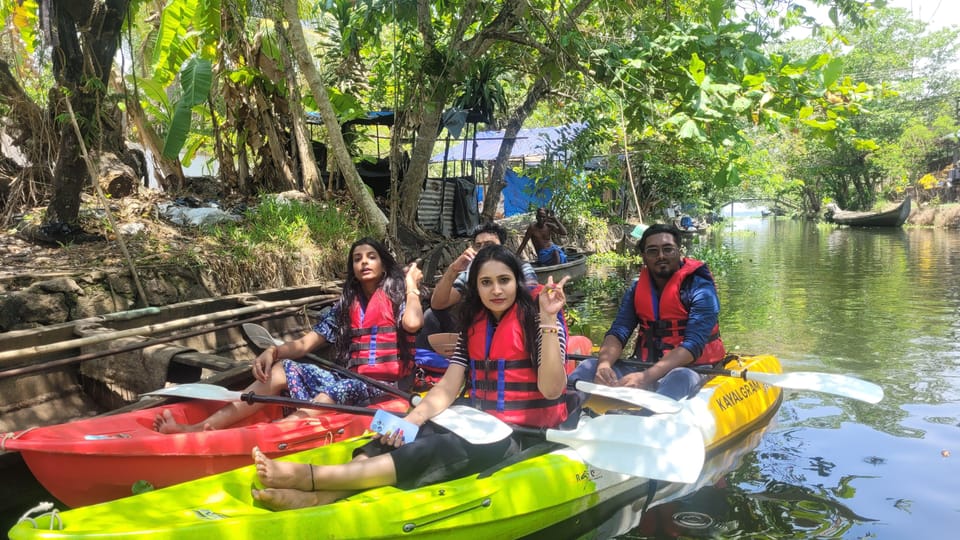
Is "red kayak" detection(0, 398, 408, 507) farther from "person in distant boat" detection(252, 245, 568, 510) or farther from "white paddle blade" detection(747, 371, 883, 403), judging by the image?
"white paddle blade" detection(747, 371, 883, 403)

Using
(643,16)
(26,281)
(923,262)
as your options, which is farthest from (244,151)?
(923,262)

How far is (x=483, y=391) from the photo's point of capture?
3469mm

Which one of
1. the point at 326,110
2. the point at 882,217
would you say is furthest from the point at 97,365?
the point at 882,217

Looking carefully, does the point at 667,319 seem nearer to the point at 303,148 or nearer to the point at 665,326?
the point at 665,326

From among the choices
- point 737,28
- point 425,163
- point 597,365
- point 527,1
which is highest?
point 527,1

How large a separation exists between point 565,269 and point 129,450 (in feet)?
25.9

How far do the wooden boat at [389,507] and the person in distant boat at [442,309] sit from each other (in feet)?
4.22

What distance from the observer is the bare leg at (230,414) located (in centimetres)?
389

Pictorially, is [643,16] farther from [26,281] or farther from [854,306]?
[26,281]

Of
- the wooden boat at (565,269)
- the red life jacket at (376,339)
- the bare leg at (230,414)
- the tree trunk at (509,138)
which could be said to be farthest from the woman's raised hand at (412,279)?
the tree trunk at (509,138)

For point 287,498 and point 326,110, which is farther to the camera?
point 326,110

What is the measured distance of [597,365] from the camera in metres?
4.66

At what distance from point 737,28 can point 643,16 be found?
318 cm

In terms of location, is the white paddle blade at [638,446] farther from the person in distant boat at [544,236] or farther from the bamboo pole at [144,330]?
the person in distant boat at [544,236]
